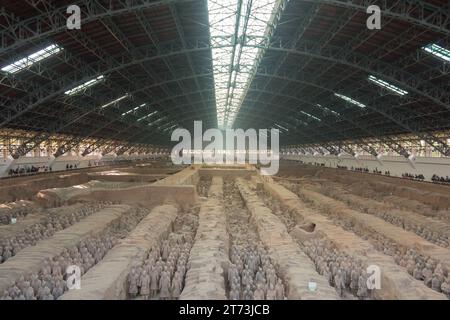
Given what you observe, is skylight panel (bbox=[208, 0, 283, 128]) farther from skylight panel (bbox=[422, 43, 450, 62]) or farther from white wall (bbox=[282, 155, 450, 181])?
white wall (bbox=[282, 155, 450, 181])

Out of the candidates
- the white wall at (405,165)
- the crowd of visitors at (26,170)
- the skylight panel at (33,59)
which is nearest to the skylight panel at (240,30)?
the skylight panel at (33,59)

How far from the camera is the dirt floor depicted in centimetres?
843

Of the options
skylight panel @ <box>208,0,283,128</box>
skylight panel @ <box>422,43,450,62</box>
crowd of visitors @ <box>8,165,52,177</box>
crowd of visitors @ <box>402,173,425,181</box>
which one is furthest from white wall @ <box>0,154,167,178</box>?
crowd of visitors @ <box>402,173,425,181</box>

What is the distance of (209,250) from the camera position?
11.0 meters

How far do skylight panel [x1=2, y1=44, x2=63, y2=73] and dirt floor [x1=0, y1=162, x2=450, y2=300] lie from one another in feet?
22.3

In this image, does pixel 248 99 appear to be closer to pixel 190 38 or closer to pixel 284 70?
pixel 284 70

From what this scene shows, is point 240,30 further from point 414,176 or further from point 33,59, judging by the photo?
point 414,176

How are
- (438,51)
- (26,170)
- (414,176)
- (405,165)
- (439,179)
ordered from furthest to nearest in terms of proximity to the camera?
(405,165)
(414,176)
(26,170)
(439,179)
(438,51)

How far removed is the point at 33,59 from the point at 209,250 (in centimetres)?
1311

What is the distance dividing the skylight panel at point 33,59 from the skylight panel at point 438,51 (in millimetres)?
17286

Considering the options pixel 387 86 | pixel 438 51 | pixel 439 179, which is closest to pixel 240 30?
pixel 438 51

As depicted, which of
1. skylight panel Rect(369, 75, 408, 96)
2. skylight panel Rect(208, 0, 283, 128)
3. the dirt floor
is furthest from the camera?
skylight panel Rect(369, 75, 408, 96)

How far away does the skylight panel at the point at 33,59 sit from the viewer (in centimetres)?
1739
